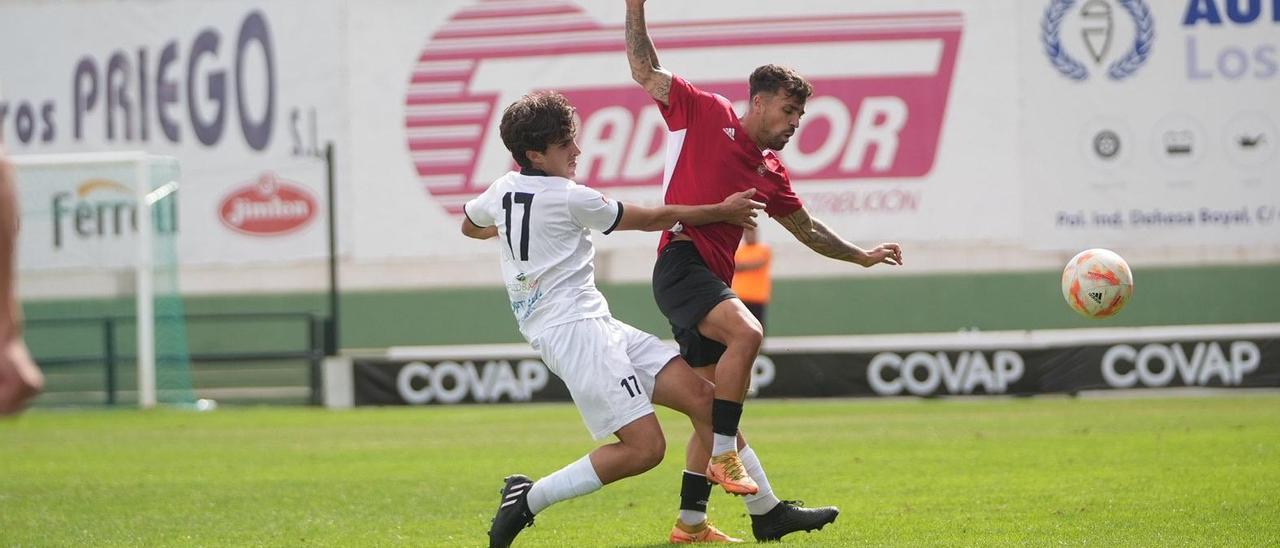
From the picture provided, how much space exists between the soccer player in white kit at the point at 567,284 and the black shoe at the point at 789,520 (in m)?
0.70

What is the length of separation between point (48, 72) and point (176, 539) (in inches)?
692

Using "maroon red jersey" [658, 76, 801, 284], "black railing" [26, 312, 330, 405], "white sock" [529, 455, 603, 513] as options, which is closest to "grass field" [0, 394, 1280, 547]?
"white sock" [529, 455, 603, 513]

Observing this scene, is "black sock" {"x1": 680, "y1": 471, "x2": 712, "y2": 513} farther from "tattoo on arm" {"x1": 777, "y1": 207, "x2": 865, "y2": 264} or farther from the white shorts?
"tattoo on arm" {"x1": 777, "y1": 207, "x2": 865, "y2": 264}

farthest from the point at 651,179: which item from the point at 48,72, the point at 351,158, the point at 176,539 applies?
the point at 176,539

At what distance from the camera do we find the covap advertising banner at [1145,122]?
20875 mm

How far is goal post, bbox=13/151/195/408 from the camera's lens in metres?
18.6

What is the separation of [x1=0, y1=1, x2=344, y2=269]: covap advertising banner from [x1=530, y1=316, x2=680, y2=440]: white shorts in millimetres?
16652

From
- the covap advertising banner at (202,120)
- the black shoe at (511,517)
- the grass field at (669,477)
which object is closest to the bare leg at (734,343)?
the grass field at (669,477)

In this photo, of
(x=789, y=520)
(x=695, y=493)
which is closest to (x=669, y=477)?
(x=695, y=493)

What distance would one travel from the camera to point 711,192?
6.50 meters

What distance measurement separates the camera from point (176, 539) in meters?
7.13

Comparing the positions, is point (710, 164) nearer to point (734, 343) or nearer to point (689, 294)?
point (689, 294)

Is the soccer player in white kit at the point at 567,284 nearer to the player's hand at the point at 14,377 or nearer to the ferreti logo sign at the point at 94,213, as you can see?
the player's hand at the point at 14,377

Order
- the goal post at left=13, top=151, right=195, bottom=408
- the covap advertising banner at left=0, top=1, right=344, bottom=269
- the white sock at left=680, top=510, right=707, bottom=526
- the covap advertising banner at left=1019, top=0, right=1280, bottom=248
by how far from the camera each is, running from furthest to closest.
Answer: the covap advertising banner at left=0, top=1, right=344, bottom=269 → the covap advertising banner at left=1019, top=0, right=1280, bottom=248 → the goal post at left=13, top=151, right=195, bottom=408 → the white sock at left=680, top=510, right=707, bottom=526
